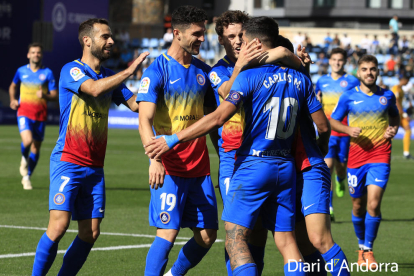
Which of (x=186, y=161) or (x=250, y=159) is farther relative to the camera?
(x=186, y=161)

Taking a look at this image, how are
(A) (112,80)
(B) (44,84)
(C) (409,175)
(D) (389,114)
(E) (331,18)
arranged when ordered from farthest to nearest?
1. (E) (331,18)
2. (C) (409,175)
3. (B) (44,84)
4. (D) (389,114)
5. (A) (112,80)

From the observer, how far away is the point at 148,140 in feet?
17.1

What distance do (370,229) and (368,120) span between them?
1.34 meters

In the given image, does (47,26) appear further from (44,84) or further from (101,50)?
(101,50)

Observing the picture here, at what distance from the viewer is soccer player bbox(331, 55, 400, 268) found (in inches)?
311

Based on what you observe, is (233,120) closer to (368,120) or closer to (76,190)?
(76,190)

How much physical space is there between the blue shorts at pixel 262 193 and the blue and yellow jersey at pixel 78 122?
147 cm

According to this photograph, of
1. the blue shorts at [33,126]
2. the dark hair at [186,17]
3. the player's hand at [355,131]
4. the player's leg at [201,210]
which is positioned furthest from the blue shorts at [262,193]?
the blue shorts at [33,126]

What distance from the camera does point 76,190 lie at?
5855mm

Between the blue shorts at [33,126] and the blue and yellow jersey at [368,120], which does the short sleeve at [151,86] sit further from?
the blue shorts at [33,126]

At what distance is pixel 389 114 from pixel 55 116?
28.4 metres

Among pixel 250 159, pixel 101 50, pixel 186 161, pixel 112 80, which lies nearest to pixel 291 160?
pixel 250 159

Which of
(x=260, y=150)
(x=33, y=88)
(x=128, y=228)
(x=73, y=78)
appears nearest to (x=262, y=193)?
(x=260, y=150)

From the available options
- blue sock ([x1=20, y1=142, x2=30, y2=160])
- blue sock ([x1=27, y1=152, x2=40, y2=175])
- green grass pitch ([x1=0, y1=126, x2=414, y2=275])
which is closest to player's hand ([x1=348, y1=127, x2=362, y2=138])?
green grass pitch ([x1=0, y1=126, x2=414, y2=275])
